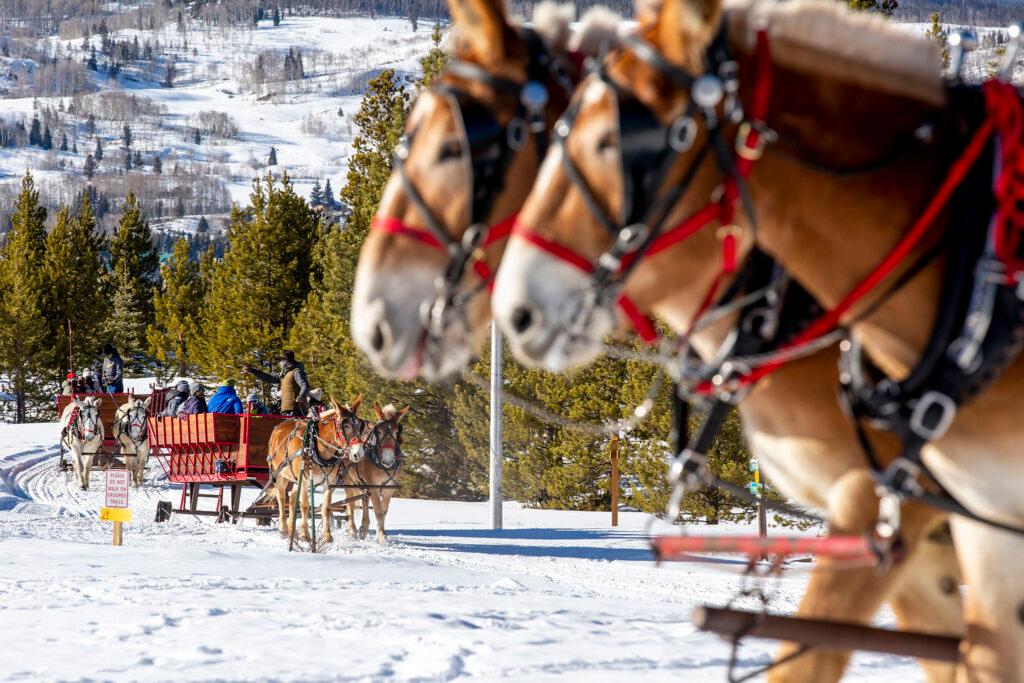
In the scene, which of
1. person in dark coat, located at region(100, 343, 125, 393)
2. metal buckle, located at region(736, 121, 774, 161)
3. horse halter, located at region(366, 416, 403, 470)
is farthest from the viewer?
person in dark coat, located at region(100, 343, 125, 393)

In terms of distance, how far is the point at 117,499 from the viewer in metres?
15.8

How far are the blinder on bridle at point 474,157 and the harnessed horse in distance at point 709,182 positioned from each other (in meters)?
0.50

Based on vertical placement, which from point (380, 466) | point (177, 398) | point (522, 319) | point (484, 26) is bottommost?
point (380, 466)

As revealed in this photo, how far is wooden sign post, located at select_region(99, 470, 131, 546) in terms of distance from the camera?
15.5 metres

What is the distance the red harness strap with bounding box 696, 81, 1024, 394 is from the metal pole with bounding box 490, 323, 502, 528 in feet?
48.0

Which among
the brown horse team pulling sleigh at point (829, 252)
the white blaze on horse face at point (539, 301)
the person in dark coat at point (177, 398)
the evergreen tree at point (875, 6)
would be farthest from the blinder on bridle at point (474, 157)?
the person in dark coat at point (177, 398)

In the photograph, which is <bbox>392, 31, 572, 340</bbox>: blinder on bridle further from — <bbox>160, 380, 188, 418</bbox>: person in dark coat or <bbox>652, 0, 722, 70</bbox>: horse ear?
<bbox>160, 380, 188, 418</bbox>: person in dark coat

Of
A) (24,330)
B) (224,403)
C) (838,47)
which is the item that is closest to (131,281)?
(24,330)

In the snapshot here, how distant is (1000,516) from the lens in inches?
129

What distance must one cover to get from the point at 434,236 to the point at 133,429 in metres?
27.0

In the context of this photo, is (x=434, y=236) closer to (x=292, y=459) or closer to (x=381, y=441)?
(x=381, y=441)

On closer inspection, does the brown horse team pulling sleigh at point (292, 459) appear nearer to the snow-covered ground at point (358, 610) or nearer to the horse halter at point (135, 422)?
the snow-covered ground at point (358, 610)

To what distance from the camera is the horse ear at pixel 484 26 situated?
4.15 m

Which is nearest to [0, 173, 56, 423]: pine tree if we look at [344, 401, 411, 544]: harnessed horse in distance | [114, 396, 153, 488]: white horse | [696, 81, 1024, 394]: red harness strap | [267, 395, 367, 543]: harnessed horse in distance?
[114, 396, 153, 488]: white horse
